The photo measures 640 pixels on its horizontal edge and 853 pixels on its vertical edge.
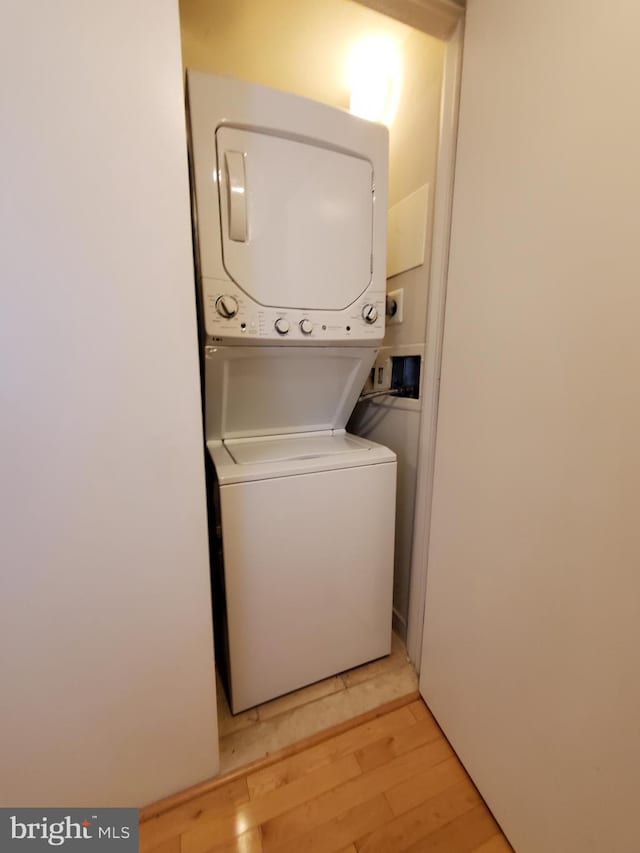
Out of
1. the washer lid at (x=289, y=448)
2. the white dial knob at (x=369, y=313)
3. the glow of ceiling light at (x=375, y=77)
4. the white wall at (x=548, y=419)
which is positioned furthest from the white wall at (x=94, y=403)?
the glow of ceiling light at (x=375, y=77)

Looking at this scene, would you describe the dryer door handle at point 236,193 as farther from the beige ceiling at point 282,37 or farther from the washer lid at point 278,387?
the beige ceiling at point 282,37

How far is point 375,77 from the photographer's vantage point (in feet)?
4.76

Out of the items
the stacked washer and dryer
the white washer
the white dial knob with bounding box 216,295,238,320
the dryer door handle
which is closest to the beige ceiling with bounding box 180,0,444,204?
the stacked washer and dryer

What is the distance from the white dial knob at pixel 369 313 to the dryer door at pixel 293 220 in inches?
2.2

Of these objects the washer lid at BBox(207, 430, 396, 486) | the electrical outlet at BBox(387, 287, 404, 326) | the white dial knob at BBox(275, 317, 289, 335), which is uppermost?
the electrical outlet at BBox(387, 287, 404, 326)

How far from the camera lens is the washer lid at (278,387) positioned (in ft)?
3.86

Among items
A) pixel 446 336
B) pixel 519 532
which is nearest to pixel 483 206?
pixel 446 336

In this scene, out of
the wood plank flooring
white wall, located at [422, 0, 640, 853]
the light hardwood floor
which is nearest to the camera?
white wall, located at [422, 0, 640, 853]

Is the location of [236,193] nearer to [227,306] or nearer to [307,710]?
[227,306]

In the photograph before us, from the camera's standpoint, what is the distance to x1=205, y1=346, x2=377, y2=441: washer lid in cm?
118

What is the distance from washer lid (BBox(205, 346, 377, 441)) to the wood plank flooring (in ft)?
3.79

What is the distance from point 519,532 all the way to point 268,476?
71 centimetres

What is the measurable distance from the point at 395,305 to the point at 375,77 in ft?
3.35

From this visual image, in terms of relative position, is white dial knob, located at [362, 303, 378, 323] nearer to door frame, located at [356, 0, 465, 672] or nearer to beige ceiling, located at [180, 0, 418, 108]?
door frame, located at [356, 0, 465, 672]
